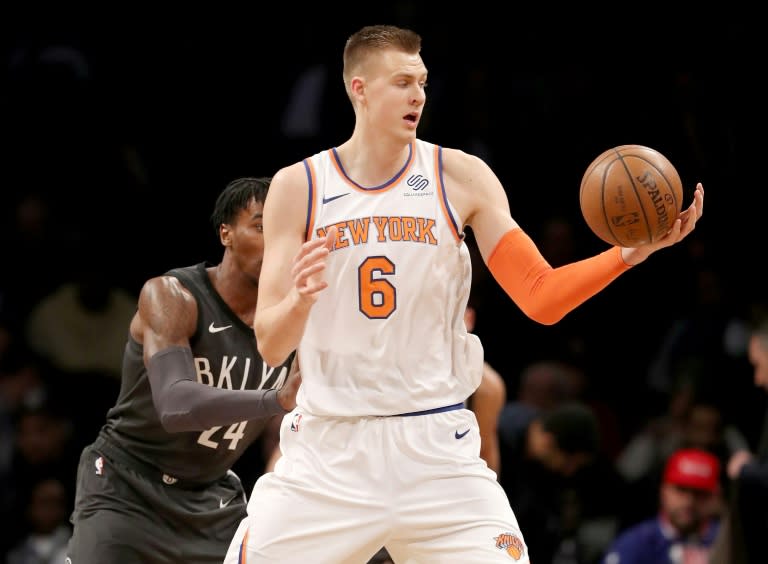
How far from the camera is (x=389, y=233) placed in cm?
412

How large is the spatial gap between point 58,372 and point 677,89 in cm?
468

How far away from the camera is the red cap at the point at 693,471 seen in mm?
7387

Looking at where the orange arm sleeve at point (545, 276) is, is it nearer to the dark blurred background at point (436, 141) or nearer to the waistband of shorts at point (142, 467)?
the waistband of shorts at point (142, 467)

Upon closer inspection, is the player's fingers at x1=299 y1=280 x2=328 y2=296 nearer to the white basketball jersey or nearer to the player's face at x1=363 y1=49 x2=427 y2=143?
the white basketball jersey

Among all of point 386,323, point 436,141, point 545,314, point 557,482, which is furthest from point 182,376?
point 436,141

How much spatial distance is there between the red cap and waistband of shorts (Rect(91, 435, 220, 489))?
10.8 ft

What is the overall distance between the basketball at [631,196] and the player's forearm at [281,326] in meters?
0.95

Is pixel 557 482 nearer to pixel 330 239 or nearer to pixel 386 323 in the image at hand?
pixel 386 323

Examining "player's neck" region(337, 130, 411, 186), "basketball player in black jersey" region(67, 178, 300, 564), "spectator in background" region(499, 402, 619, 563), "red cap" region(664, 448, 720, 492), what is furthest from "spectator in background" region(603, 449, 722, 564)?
"player's neck" region(337, 130, 411, 186)

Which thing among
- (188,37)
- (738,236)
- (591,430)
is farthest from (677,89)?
(188,37)

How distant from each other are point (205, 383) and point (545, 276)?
1435 millimetres

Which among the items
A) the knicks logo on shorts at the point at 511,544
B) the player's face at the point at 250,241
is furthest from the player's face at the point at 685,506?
the knicks logo on shorts at the point at 511,544

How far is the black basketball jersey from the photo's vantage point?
4.90 metres

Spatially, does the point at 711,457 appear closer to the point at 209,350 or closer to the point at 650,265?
the point at 650,265
